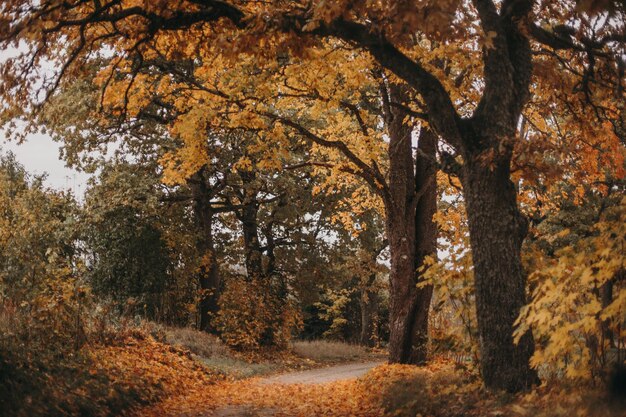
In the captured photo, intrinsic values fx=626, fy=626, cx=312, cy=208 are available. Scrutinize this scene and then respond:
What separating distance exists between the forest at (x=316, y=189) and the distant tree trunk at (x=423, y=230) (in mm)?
51

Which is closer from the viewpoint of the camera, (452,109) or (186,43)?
(452,109)

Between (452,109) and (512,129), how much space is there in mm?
757

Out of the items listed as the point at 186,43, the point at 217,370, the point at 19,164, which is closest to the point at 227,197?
the point at 217,370

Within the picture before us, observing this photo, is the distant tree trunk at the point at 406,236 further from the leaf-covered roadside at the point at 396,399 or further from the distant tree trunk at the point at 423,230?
the leaf-covered roadside at the point at 396,399

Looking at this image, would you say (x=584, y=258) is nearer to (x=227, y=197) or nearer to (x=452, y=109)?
(x=452, y=109)

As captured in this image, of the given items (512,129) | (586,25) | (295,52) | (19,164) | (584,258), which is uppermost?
(19,164)

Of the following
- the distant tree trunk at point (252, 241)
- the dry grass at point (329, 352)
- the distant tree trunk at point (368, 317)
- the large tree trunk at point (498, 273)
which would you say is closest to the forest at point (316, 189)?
the large tree trunk at point (498, 273)

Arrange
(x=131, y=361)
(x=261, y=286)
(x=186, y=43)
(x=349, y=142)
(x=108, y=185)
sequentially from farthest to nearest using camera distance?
(x=261, y=286)
(x=108, y=185)
(x=349, y=142)
(x=131, y=361)
(x=186, y=43)

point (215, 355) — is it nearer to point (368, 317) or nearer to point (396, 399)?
point (396, 399)

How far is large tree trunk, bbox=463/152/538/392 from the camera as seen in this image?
722 cm

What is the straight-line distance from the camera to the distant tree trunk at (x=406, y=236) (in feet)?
43.9

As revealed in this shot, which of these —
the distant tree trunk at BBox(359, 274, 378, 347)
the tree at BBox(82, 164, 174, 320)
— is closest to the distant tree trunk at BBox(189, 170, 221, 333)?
the tree at BBox(82, 164, 174, 320)

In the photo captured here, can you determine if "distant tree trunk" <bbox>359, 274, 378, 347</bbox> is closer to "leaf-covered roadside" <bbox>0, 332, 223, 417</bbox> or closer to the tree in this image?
the tree

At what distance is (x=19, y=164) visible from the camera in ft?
169
